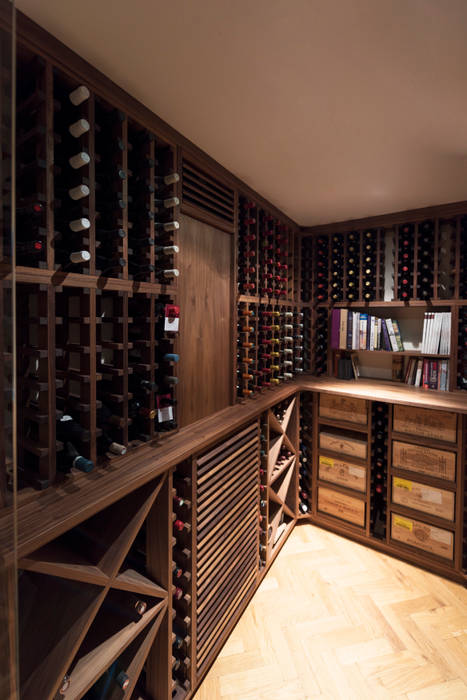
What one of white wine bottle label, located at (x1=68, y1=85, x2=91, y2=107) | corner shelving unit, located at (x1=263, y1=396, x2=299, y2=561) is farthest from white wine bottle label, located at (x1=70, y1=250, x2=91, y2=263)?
corner shelving unit, located at (x1=263, y1=396, x2=299, y2=561)

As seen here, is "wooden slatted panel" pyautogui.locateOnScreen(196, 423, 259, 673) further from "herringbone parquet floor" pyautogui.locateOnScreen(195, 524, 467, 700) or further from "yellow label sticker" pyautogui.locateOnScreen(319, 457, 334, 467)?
"yellow label sticker" pyautogui.locateOnScreen(319, 457, 334, 467)

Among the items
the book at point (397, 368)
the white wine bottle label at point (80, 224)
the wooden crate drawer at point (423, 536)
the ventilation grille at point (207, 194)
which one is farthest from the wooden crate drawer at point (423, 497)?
the white wine bottle label at point (80, 224)

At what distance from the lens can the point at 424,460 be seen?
7.45 feet

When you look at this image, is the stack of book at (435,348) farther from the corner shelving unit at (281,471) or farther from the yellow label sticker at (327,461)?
the corner shelving unit at (281,471)

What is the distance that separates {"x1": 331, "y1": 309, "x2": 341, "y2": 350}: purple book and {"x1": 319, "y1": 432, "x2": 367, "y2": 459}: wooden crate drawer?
74 centimetres

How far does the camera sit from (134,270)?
1.37 meters

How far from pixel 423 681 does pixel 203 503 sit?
1.26 meters

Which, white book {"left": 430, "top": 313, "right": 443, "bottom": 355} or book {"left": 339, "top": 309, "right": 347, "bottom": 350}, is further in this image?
book {"left": 339, "top": 309, "right": 347, "bottom": 350}

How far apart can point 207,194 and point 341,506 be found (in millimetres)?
2281

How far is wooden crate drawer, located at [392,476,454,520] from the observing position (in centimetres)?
220

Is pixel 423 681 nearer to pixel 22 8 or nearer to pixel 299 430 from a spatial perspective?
pixel 299 430

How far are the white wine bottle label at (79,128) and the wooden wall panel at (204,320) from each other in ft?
1.95

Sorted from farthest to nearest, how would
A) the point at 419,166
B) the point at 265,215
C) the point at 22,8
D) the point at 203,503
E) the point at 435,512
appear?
the point at 265,215, the point at 435,512, the point at 419,166, the point at 203,503, the point at 22,8

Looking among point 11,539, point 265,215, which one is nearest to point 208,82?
point 265,215
